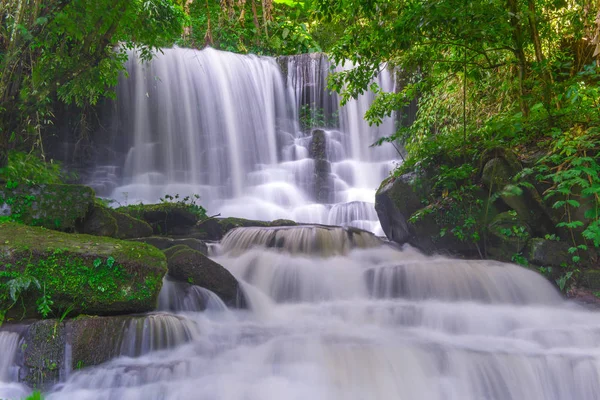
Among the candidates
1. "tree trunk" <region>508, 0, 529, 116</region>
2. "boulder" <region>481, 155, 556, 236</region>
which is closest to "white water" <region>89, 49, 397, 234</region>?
"boulder" <region>481, 155, 556, 236</region>

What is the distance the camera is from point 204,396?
12.1 ft

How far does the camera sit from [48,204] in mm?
5645

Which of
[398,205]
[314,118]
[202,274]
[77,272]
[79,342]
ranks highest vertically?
[314,118]

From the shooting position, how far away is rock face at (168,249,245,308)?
5.32 metres

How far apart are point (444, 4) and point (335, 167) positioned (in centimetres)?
775

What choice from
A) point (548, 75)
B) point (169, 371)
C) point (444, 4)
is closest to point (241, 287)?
point (169, 371)

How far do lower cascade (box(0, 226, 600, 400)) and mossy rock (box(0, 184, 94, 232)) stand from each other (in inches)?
70.8

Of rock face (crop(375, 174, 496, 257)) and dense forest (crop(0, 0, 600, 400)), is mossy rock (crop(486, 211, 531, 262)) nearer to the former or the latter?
dense forest (crop(0, 0, 600, 400))

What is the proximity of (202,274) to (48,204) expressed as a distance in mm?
2174

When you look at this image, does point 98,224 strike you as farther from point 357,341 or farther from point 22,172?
point 357,341

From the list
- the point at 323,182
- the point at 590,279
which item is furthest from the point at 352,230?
the point at 323,182

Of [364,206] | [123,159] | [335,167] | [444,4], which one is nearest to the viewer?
[444,4]

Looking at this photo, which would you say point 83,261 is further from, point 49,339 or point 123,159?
point 123,159

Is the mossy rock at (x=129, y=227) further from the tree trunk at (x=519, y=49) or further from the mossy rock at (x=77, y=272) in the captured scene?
the tree trunk at (x=519, y=49)
